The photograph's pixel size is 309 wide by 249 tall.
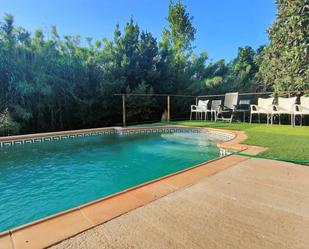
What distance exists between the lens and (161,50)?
11.1m

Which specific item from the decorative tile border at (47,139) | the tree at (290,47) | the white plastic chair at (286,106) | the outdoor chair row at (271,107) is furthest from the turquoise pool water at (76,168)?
the tree at (290,47)

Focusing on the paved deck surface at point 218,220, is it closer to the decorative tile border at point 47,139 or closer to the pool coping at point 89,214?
the pool coping at point 89,214

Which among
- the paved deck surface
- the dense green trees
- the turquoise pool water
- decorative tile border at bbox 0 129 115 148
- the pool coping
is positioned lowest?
the turquoise pool water

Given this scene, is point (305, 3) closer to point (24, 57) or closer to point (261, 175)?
point (261, 175)

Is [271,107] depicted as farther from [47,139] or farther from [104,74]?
[47,139]

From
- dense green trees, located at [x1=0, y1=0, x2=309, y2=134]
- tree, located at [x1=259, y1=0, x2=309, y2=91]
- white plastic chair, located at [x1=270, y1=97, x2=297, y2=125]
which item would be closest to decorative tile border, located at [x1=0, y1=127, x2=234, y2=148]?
dense green trees, located at [x1=0, y1=0, x2=309, y2=134]

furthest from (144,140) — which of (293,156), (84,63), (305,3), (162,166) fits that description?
(305,3)

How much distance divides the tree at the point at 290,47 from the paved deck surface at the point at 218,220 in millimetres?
7398

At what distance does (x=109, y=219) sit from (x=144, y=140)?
484cm

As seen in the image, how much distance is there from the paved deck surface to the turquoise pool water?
4.44 ft

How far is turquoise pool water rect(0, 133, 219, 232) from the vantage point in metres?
2.56

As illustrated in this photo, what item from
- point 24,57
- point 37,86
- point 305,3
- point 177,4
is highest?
point 177,4

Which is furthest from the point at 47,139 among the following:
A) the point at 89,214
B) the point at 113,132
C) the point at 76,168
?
the point at 89,214

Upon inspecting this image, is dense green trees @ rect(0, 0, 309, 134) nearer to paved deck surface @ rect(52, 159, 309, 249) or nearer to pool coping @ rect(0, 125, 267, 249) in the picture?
pool coping @ rect(0, 125, 267, 249)
